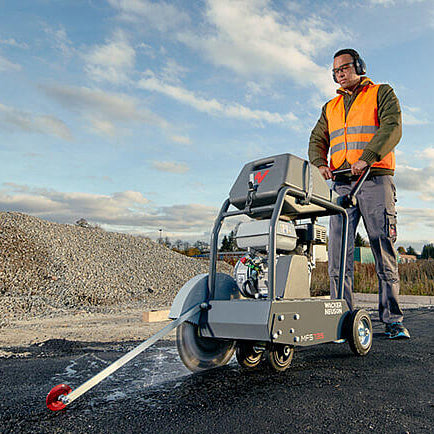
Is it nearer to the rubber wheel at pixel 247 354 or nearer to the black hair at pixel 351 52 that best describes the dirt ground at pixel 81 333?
the rubber wheel at pixel 247 354

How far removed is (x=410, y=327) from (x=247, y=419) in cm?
353

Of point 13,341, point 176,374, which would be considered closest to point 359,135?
point 176,374

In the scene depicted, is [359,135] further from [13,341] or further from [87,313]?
[87,313]

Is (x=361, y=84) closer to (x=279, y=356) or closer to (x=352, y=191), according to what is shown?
(x=352, y=191)

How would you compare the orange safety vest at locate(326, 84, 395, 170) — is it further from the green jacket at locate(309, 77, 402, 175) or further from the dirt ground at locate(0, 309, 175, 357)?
the dirt ground at locate(0, 309, 175, 357)

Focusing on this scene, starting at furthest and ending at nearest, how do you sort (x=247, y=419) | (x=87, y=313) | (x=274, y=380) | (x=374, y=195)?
(x=87, y=313) < (x=374, y=195) < (x=274, y=380) < (x=247, y=419)

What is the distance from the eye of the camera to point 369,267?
1045cm

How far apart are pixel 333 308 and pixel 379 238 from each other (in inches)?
49.5

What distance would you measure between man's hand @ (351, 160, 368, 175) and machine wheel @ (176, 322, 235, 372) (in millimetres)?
1822

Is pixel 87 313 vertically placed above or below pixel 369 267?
below

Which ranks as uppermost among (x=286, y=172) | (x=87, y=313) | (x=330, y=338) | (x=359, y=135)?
(x=359, y=135)

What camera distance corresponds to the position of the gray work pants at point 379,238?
389 cm

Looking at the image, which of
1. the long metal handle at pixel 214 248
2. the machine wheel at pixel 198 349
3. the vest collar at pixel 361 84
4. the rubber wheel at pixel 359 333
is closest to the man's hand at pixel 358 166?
the vest collar at pixel 361 84

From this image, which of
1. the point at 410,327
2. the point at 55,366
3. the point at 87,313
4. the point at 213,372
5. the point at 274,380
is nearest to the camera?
the point at 274,380
